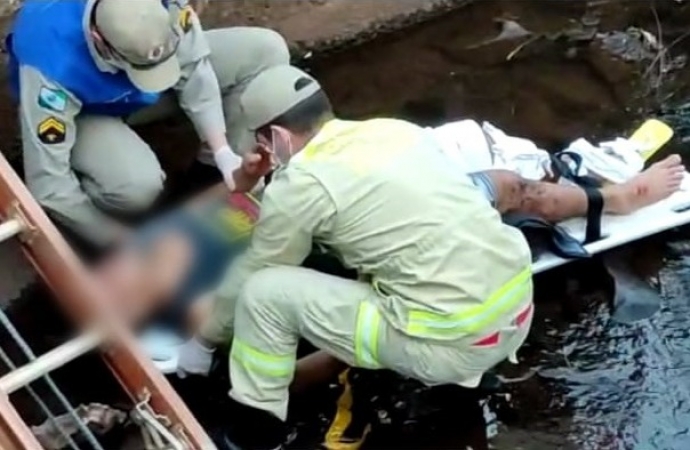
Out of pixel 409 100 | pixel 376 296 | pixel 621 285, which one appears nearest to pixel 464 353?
pixel 376 296

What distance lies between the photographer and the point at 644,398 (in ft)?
15.3

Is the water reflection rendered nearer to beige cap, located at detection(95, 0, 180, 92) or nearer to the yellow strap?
the yellow strap

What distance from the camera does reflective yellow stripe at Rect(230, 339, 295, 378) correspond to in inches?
168

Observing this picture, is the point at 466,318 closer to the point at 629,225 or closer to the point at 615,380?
the point at 615,380

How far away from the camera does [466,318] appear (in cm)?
411

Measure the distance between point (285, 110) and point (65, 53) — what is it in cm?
79

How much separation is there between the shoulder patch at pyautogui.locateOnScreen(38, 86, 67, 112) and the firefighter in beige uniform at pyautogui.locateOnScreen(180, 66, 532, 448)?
2.22 ft

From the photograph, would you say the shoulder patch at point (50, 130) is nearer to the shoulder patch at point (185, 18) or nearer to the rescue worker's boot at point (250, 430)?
the shoulder patch at point (185, 18)

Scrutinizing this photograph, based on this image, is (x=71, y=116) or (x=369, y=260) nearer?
(x=369, y=260)

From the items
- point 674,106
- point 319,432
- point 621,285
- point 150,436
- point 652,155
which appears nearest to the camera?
point 150,436

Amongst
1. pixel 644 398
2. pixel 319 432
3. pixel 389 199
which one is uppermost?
pixel 389 199

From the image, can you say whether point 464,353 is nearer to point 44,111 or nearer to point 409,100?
point 44,111

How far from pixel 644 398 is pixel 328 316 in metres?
1.06

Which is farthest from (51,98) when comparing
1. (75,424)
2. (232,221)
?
(75,424)
